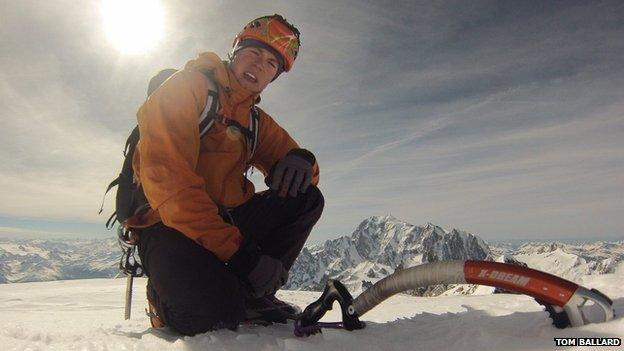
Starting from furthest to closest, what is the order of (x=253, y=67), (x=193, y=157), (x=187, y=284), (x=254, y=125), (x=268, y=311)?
(x=254, y=125), (x=253, y=67), (x=268, y=311), (x=193, y=157), (x=187, y=284)

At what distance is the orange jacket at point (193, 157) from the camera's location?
3559mm

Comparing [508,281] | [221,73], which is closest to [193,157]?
[221,73]

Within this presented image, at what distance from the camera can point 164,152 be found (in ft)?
12.0

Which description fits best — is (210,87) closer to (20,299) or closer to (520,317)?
(520,317)

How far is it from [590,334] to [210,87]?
12.2 feet

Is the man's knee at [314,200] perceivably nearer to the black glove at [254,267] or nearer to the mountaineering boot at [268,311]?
the mountaineering boot at [268,311]

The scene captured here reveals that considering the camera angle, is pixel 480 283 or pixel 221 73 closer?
pixel 480 283

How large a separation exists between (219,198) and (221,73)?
1.35 m

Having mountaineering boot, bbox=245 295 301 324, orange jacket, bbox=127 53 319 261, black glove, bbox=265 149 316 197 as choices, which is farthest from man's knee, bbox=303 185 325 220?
mountaineering boot, bbox=245 295 301 324

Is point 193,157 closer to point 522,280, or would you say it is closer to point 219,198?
point 219,198

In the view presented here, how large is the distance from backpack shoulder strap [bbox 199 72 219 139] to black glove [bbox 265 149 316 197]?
99cm

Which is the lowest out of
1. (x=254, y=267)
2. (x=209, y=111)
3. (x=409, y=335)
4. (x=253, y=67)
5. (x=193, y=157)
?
(x=409, y=335)

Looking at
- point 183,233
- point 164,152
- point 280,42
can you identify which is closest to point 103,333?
point 183,233

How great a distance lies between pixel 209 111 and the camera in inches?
166
